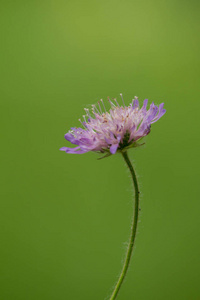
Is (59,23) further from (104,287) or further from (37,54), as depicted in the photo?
(104,287)

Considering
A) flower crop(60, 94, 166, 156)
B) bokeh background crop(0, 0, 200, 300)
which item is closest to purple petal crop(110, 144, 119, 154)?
flower crop(60, 94, 166, 156)

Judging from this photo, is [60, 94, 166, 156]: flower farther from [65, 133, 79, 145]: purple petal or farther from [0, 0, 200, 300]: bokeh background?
[0, 0, 200, 300]: bokeh background

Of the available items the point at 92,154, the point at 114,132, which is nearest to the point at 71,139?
the point at 114,132

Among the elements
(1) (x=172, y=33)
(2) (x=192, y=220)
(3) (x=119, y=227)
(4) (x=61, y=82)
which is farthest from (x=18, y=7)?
(2) (x=192, y=220)

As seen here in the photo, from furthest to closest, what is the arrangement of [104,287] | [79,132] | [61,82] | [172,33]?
1. [172,33]
2. [61,82]
3. [104,287]
4. [79,132]

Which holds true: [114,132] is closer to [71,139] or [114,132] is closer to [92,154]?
[71,139]

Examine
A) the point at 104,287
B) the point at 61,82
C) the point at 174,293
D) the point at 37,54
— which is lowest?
the point at 174,293

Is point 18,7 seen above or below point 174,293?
above

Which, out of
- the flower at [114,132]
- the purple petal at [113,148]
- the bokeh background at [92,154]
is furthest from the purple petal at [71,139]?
the bokeh background at [92,154]
